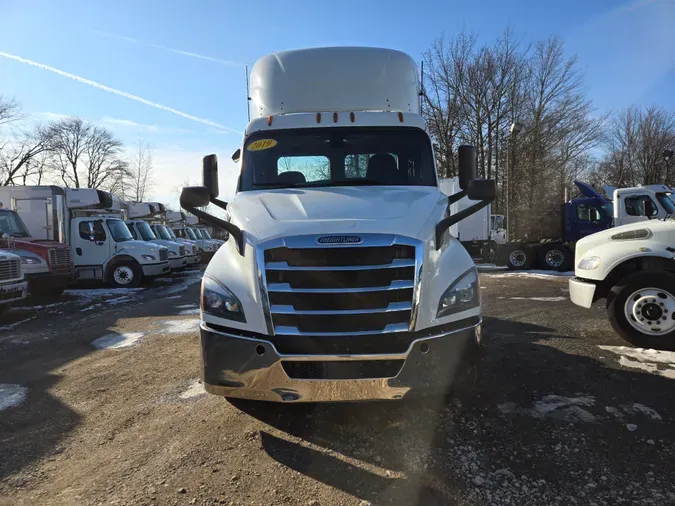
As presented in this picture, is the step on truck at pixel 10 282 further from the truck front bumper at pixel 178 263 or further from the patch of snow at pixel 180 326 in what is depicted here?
the truck front bumper at pixel 178 263

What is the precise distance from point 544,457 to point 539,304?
6.64 m

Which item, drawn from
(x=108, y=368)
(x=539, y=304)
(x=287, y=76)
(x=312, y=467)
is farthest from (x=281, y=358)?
(x=539, y=304)

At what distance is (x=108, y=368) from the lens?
17.8ft

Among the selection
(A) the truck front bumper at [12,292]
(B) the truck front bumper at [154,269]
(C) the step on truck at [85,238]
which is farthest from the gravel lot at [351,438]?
(C) the step on truck at [85,238]

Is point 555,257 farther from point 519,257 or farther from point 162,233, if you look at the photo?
point 162,233

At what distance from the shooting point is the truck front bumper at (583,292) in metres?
5.73

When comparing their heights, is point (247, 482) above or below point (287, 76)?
below

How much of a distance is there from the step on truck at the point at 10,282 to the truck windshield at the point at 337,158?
7044 mm

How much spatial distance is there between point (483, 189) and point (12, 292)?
9203mm

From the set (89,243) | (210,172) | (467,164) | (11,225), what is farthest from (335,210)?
(89,243)

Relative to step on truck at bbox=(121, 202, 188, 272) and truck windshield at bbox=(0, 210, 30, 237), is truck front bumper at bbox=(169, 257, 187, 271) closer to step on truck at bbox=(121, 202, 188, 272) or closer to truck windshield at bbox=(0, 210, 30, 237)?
step on truck at bbox=(121, 202, 188, 272)

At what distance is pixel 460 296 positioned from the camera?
319 centimetres

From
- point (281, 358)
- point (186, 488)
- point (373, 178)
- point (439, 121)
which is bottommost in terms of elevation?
point (186, 488)

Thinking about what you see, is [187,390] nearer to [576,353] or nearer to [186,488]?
[186,488]
